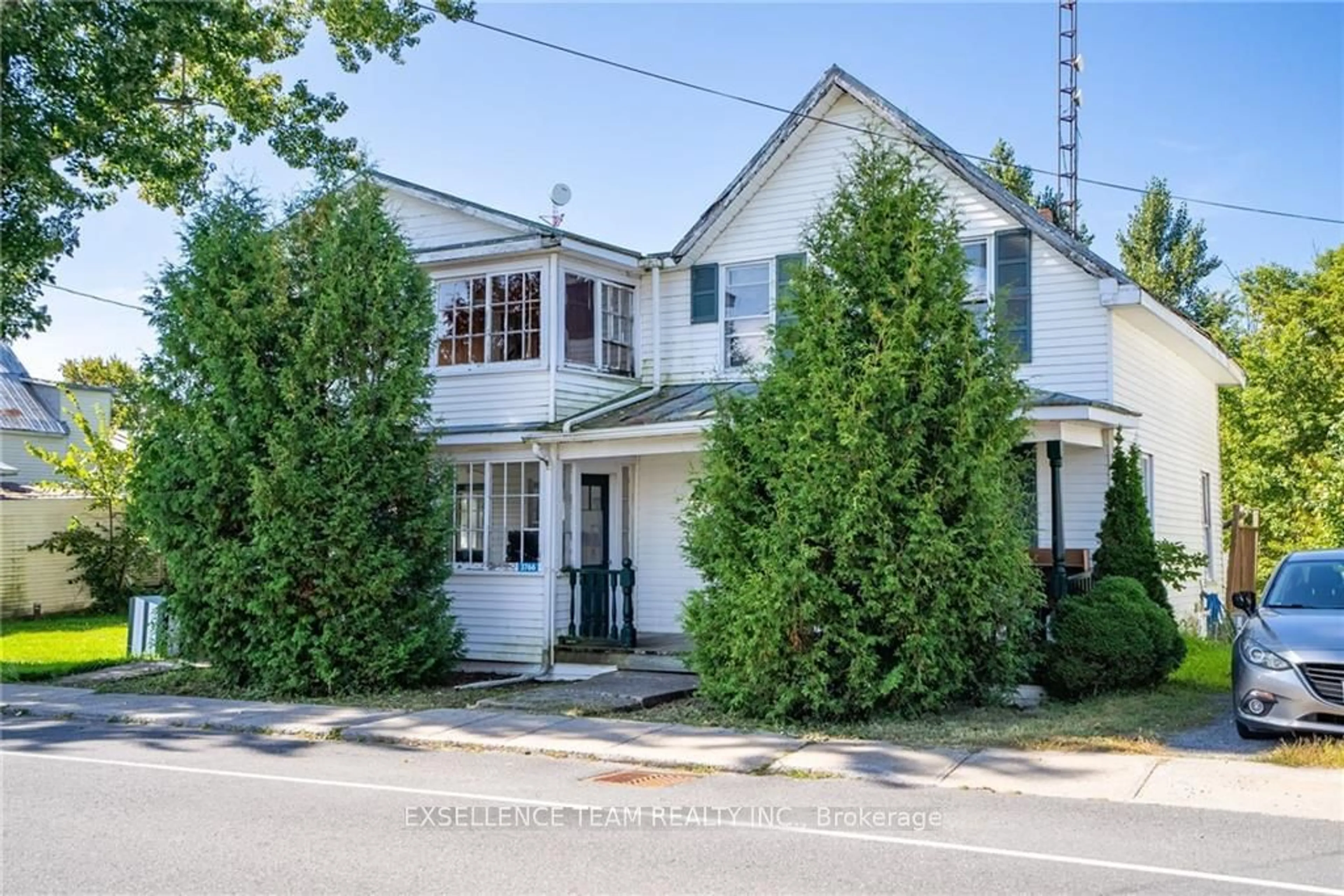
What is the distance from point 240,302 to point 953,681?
30.3 ft

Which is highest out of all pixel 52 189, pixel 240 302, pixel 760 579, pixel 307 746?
pixel 52 189

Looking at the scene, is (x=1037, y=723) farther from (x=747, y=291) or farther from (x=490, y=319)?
(x=490, y=319)

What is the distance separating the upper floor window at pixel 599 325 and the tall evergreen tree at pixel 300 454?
2573 mm

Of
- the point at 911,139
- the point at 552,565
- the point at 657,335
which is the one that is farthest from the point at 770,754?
the point at 657,335

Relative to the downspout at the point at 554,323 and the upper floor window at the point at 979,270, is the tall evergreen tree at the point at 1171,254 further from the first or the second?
the downspout at the point at 554,323

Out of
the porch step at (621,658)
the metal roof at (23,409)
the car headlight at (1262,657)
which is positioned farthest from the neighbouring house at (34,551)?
the car headlight at (1262,657)

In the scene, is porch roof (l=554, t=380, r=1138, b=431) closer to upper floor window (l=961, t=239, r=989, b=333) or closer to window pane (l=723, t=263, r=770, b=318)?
window pane (l=723, t=263, r=770, b=318)

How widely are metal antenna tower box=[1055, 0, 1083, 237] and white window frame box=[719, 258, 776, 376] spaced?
7490 millimetres

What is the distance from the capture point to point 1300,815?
24.3 ft

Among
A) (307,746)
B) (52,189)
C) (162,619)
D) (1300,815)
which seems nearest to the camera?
(1300,815)

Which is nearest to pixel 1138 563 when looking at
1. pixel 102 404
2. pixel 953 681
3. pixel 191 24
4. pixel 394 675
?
pixel 953 681

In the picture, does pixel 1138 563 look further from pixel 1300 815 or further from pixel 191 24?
pixel 191 24

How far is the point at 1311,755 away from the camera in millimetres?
8883

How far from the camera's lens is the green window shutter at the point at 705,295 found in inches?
676
